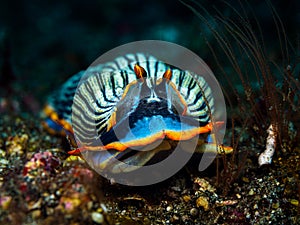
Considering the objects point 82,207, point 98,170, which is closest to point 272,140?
point 98,170

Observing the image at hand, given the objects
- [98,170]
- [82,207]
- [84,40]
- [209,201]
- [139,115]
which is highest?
[84,40]

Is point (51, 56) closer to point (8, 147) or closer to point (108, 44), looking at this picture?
point (108, 44)

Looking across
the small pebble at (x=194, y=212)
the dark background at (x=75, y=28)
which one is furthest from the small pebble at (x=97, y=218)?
the dark background at (x=75, y=28)

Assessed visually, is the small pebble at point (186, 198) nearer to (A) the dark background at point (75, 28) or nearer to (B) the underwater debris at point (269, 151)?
(B) the underwater debris at point (269, 151)

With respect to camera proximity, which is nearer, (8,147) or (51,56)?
(8,147)

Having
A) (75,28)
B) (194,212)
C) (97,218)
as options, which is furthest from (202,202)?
(75,28)

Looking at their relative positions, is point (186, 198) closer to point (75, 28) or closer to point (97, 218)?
point (97, 218)

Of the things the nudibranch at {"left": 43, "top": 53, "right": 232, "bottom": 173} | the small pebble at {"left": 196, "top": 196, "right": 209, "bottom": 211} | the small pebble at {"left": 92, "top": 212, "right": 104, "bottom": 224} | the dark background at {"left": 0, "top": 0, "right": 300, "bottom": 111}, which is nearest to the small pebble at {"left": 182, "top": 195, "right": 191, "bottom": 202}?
the small pebble at {"left": 196, "top": 196, "right": 209, "bottom": 211}

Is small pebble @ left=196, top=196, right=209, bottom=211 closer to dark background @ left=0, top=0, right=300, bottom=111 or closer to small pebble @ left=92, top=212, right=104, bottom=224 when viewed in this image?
small pebble @ left=92, top=212, right=104, bottom=224
